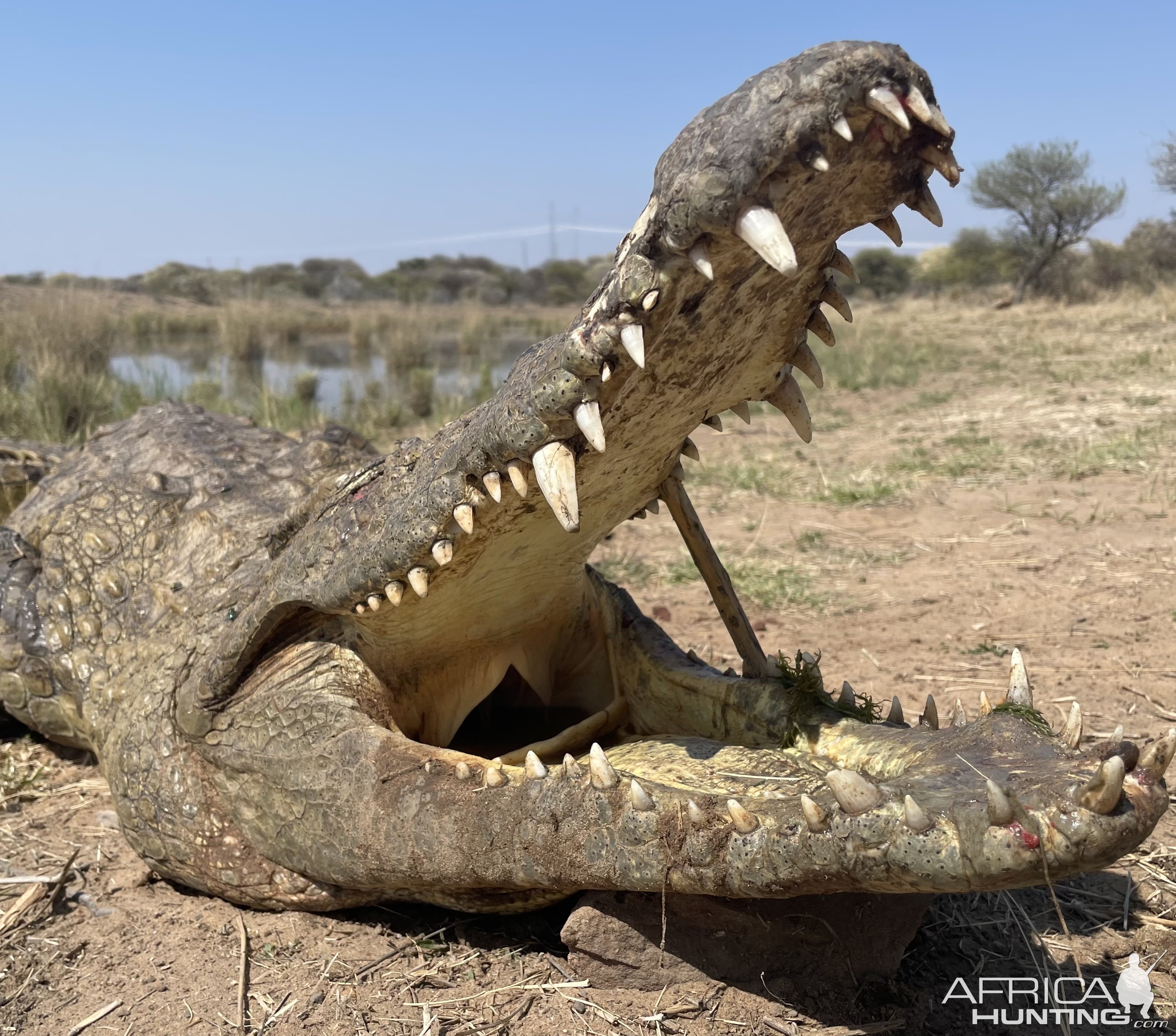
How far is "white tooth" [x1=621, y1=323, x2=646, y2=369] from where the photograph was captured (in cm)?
165

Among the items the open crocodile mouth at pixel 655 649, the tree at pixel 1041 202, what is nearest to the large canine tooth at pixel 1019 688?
the open crocodile mouth at pixel 655 649

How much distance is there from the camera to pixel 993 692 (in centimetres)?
365

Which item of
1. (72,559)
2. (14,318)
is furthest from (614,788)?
(14,318)

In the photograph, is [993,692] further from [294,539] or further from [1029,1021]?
[294,539]

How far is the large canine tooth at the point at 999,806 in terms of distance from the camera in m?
1.43

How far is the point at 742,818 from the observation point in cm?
174

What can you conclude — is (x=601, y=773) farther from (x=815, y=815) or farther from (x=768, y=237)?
(x=768, y=237)

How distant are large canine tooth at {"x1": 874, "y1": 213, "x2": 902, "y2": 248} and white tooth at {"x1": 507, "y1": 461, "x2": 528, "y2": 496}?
81cm

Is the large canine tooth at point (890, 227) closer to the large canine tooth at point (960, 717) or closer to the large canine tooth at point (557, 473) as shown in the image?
the large canine tooth at point (557, 473)

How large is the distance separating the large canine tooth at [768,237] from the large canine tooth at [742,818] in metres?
0.94

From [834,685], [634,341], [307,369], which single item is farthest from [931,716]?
[307,369]

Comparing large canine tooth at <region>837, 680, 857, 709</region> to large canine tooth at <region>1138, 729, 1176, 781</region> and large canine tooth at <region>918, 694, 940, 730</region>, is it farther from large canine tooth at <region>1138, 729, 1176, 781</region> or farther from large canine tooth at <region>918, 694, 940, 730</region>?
large canine tooth at <region>1138, 729, 1176, 781</region>

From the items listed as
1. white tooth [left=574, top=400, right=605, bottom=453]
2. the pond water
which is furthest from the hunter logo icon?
the pond water

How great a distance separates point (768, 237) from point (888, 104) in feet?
0.86
